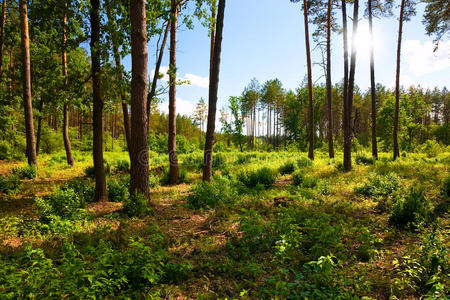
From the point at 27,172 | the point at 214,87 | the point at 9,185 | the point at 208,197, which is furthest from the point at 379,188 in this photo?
the point at 27,172

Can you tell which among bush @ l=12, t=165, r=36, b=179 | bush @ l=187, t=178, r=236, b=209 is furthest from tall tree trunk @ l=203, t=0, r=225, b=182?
bush @ l=12, t=165, r=36, b=179

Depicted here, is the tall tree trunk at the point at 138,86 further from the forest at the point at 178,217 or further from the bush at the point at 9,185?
the bush at the point at 9,185

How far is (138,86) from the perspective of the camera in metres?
5.55

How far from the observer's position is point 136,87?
5555 mm

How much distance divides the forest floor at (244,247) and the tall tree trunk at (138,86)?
1449 millimetres

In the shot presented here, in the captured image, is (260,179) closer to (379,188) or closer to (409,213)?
(379,188)

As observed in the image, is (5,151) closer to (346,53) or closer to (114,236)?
(114,236)

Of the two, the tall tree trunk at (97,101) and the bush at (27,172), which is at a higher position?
the tall tree trunk at (97,101)

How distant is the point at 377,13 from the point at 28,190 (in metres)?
21.3

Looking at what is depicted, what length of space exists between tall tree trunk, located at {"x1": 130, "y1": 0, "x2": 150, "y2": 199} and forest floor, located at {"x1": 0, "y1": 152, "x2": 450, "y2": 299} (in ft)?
4.75

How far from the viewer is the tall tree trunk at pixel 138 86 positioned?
5.43m

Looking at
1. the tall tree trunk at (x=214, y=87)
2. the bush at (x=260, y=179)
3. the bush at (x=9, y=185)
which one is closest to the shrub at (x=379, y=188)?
the bush at (x=260, y=179)

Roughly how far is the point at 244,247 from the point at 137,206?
3.12 m

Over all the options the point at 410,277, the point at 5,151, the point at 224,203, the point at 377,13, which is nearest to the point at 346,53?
the point at 377,13
